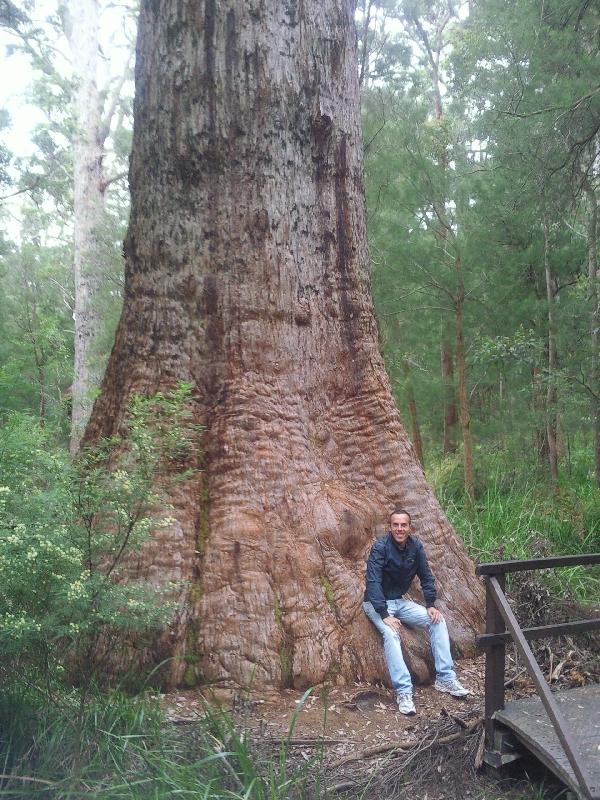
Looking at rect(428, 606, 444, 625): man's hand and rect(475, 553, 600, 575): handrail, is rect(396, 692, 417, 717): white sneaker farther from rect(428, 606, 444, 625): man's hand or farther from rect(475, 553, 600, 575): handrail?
rect(475, 553, 600, 575): handrail

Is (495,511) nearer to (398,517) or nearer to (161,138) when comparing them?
(398,517)

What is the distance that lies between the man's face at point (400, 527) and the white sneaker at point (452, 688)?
93 cm

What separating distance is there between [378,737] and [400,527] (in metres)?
1.36

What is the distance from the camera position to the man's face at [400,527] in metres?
5.20

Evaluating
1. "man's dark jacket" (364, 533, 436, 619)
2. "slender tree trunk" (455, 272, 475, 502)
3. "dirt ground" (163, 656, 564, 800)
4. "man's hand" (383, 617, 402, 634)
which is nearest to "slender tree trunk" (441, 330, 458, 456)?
"slender tree trunk" (455, 272, 475, 502)

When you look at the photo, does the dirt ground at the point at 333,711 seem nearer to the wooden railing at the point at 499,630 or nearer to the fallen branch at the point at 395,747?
the fallen branch at the point at 395,747

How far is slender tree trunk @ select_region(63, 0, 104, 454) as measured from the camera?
14992 mm

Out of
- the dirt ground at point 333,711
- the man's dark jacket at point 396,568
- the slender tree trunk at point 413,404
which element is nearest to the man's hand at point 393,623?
the man's dark jacket at point 396,568

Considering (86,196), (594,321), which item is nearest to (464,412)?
(594,321)

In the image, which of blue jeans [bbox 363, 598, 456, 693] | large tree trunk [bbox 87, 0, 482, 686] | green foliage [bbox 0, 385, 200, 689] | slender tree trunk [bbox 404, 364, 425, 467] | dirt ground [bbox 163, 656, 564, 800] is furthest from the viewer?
slender tree trunk [bbox 404, 364, 425, 467]

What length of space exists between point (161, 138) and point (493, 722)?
460 centimetres

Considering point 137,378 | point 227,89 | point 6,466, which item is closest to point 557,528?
point 137,378

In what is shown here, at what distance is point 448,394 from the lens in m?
13.5

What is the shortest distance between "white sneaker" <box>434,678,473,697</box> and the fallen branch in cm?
46
